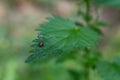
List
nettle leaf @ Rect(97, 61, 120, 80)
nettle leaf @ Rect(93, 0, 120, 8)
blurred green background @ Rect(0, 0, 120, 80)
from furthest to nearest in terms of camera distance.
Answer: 1. blurred green background @ Rect(0, 0, 120, 80)
2. nettle leaf @ Rect(93, 0, 120, 8)
3. nettle leaf @ Rect(97, 61, 120, 80)


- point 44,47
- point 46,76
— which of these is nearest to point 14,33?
point 46,76

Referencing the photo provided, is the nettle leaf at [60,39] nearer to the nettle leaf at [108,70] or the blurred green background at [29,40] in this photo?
the nettle leaf at [108,70]

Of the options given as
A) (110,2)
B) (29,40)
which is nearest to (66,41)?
(110,2)

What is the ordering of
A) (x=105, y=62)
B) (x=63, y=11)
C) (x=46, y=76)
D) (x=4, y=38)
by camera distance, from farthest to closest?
(x=63, y=11) < (x=4, y=38) < (x=46, y=76) < (x=105, y=62)

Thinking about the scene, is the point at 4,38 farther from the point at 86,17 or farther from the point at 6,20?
the point at 86,17

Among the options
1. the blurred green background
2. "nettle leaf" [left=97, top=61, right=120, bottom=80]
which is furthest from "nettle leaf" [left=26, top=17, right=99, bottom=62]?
the blurred green background

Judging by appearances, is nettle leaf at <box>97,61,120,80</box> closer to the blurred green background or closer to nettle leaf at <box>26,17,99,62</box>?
nettle leaf at <box>26,17,99,62</box>

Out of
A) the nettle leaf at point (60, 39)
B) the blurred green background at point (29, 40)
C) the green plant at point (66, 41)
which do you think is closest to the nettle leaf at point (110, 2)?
the green plant at point (66, 41)
